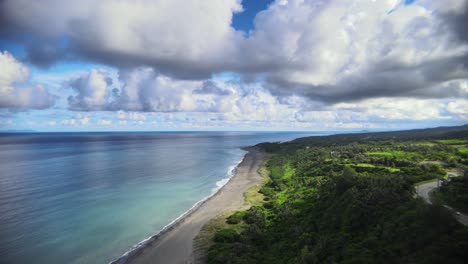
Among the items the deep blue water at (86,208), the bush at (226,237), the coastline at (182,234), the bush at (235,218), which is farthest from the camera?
the bush at (235,218)

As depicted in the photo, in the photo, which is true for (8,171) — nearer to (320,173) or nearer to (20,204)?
(20,204)

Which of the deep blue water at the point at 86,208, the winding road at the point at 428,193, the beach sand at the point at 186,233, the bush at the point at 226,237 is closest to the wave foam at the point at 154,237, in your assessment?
the beach sand at the point at 186,233

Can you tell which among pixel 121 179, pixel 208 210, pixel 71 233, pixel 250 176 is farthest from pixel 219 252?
pixel 121 179

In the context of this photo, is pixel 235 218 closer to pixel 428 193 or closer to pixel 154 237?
pixel 154 237

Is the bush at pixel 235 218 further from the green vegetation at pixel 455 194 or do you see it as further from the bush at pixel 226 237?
the green vegetation at pixel 455 194

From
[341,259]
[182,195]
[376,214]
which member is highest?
[376,214]

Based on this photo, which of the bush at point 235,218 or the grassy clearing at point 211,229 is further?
the bush at point 235,218

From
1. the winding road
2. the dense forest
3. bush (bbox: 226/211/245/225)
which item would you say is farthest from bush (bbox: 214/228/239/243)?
the winding road

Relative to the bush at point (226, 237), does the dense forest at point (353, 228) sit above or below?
above

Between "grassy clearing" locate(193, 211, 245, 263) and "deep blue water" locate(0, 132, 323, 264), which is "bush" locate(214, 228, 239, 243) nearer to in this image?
"grassy clearing" locate(193, 211, 245, 263)
